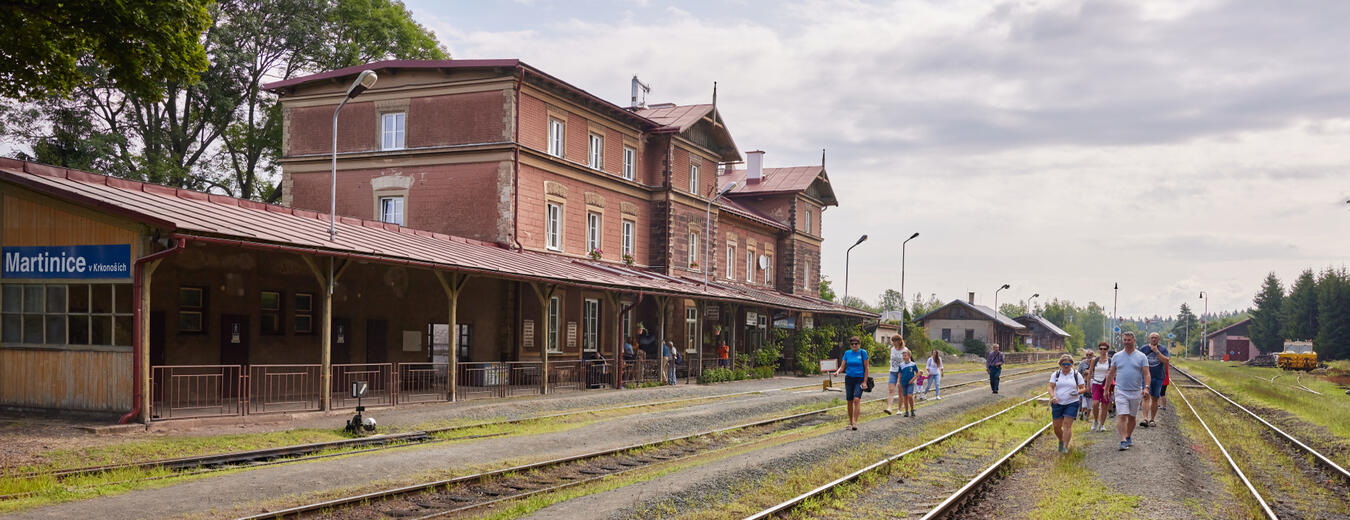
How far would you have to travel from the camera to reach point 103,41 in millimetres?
17359

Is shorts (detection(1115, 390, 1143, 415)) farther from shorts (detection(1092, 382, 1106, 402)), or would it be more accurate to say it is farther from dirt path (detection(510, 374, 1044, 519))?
dirt path (detection(510, 374, 1044, 519))

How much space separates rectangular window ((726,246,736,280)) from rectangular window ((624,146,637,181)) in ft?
29.4

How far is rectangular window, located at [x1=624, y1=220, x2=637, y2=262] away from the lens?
33.5 meters

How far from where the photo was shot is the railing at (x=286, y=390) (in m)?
17.7

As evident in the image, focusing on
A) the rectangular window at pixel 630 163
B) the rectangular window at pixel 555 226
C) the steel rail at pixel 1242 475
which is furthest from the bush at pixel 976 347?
the steel rail at pixel 1242 475

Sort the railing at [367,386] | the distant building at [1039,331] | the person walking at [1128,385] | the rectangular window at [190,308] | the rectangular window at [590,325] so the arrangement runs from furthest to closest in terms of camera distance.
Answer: the distant building at [1039,331] → the rectangular window at [590,325] → the railing at [367,386] → the rectangular window at [190,308] → the person walking at [1128,385]

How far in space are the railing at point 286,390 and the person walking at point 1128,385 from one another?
1278 cm

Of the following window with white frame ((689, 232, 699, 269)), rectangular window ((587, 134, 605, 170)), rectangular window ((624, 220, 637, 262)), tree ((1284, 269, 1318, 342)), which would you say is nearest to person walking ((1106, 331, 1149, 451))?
rectangular window ((587, 134, 605, 170))

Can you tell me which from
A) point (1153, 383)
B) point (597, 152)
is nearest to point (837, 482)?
point (1153, 383)

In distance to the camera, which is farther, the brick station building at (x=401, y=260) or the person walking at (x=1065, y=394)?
the brick station building at (x=401, y=260)

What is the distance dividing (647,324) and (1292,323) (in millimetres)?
71425

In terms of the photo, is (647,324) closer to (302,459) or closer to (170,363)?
(170,363)

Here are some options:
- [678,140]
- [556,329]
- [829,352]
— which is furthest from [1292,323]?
[556,329]

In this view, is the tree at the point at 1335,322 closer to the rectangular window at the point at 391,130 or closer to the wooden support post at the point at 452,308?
the rectangular window at the point at 391,130
